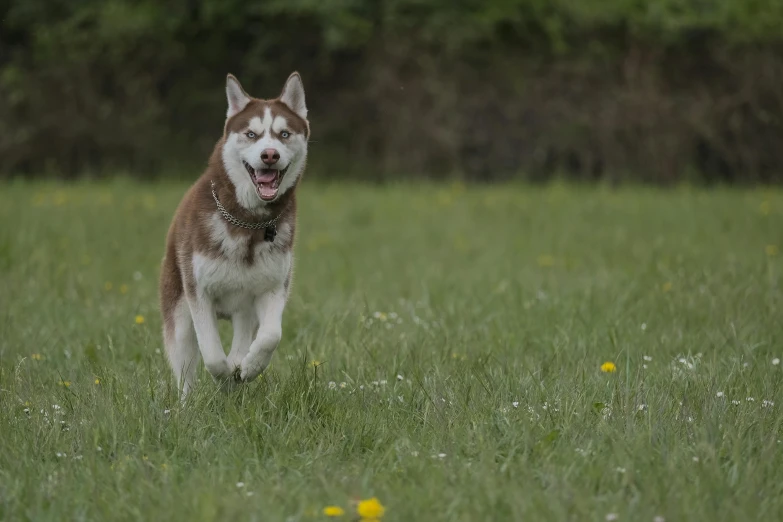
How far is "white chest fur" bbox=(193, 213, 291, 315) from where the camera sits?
13.4ft

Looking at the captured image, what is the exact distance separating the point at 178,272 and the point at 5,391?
0.86 metres

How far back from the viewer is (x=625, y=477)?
3.06m

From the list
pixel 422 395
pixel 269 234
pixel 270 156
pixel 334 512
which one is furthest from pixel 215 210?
pixel 334 512

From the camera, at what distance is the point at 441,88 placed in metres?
14.8

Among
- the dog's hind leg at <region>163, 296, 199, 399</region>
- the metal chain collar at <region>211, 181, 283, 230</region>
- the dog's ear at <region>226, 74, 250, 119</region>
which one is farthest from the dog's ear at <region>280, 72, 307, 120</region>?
the dog's hind leg at <region>163, 296, 199, 399</region>

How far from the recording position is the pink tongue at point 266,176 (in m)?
4.06

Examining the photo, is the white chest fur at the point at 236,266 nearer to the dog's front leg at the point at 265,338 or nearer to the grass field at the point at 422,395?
the dog's front leg at the point at 265,338

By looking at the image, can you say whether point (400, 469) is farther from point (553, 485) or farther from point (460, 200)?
A: point (460, 200)

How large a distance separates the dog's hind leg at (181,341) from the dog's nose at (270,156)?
2.68 feet

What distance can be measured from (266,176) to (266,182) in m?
0.02

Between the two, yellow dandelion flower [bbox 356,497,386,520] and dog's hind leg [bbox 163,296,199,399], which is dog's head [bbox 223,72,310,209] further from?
yellow dandelion flower [bbox 356,497,386,520]

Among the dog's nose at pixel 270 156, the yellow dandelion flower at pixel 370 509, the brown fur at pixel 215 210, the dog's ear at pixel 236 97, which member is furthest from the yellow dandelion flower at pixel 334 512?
the dog's ear at pixel 236 97

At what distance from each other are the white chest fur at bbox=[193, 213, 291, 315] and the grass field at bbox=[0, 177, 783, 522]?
41cm

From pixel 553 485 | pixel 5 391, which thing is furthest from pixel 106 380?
pixel 553 485
